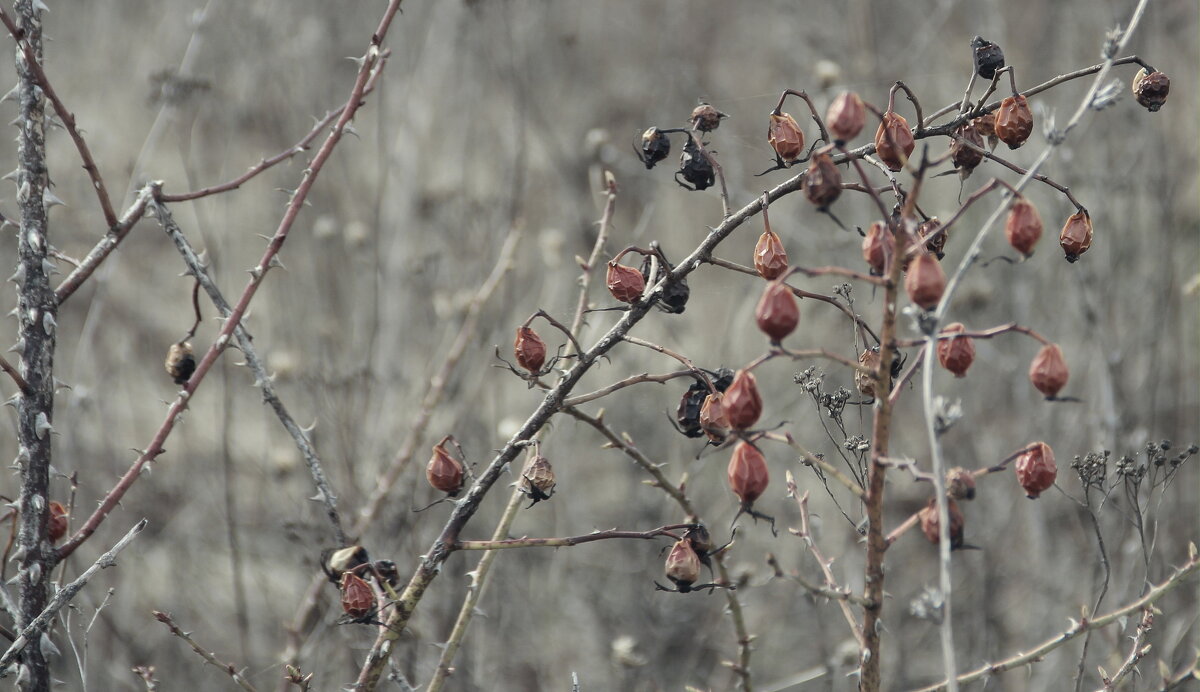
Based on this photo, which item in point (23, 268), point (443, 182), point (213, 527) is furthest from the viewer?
point (443, 182)

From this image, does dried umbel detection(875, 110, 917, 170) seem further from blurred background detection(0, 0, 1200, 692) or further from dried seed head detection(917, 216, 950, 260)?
blurred background detection(0, 0, 1200, 692)

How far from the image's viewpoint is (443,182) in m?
6.31

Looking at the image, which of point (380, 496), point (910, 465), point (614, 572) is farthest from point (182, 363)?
point (614, 572)

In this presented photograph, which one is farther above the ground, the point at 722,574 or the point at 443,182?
the point at 443,182

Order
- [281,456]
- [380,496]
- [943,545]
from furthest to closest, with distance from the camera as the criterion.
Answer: [281,456] < [380,496] < [943,545]

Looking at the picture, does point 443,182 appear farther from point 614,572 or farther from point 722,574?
point 722,574

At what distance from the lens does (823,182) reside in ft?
4.13

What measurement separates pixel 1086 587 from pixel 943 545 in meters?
3.17

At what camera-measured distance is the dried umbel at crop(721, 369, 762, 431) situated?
1308 mm

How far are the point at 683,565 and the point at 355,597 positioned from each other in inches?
22.4

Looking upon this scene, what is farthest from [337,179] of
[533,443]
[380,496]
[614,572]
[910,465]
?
[910,465]

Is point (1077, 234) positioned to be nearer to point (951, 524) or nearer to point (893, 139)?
point (893, 139)

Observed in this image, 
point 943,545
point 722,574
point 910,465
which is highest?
point 722,574

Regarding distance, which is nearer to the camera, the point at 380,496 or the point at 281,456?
the point at 380,496
